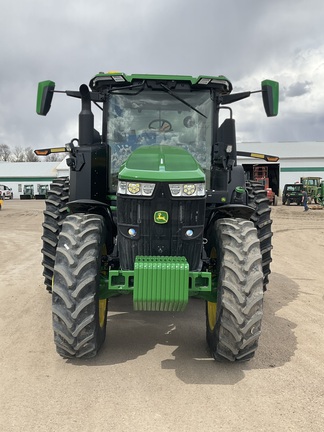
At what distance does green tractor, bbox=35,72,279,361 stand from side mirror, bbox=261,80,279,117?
0.04ft

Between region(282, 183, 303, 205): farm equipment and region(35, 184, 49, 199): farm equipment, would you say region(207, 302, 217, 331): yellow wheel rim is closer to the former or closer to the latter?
region(282, 183, 303, 205): farm equipment

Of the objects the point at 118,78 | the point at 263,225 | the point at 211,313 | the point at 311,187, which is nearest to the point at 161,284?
the point at 211,313

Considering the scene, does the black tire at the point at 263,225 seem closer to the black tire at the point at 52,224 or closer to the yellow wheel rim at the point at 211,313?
the yellow wheel rim at the point at 211,313

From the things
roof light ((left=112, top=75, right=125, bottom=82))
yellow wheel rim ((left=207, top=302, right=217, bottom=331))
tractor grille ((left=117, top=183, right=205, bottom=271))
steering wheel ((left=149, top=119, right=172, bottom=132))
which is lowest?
yellow wheel rim ((left=207, top=302, right=217, bottom=331))

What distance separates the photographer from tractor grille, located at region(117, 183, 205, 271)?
4.33 m

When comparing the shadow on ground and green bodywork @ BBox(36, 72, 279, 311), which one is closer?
the shadow on ground

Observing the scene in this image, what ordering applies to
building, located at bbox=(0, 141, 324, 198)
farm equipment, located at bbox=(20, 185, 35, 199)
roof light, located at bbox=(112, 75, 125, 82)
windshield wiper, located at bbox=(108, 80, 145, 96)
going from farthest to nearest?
1. farm equipment, located at bbox=(20, 185, 35, 199)
2. building, located at bbox=(0, 141, 324, 198)
3. windshield wiper, located at bbox=(108, 80, 145, 96)
4. roof light, located at bbox=(112, 75, 125, 82)

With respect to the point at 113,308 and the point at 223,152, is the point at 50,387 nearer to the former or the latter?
the point at 113,308

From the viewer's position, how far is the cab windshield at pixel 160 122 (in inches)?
222

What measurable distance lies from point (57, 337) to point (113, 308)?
7.10 feet

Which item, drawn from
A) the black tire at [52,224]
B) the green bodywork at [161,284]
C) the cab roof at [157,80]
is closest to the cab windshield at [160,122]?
the cab roof at [157,80]

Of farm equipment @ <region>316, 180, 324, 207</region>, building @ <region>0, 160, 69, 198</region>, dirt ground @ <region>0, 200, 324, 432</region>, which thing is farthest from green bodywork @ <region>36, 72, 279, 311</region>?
building @ <region>0, 160, 69, 198</region>

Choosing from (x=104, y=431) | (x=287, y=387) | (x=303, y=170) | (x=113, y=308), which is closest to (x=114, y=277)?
(x=104, y=431)

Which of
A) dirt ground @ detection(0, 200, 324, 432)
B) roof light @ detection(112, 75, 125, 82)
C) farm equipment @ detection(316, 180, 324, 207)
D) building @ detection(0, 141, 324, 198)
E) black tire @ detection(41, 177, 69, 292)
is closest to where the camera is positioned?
dirt ground @ detection(0, 200, 324, 432)
